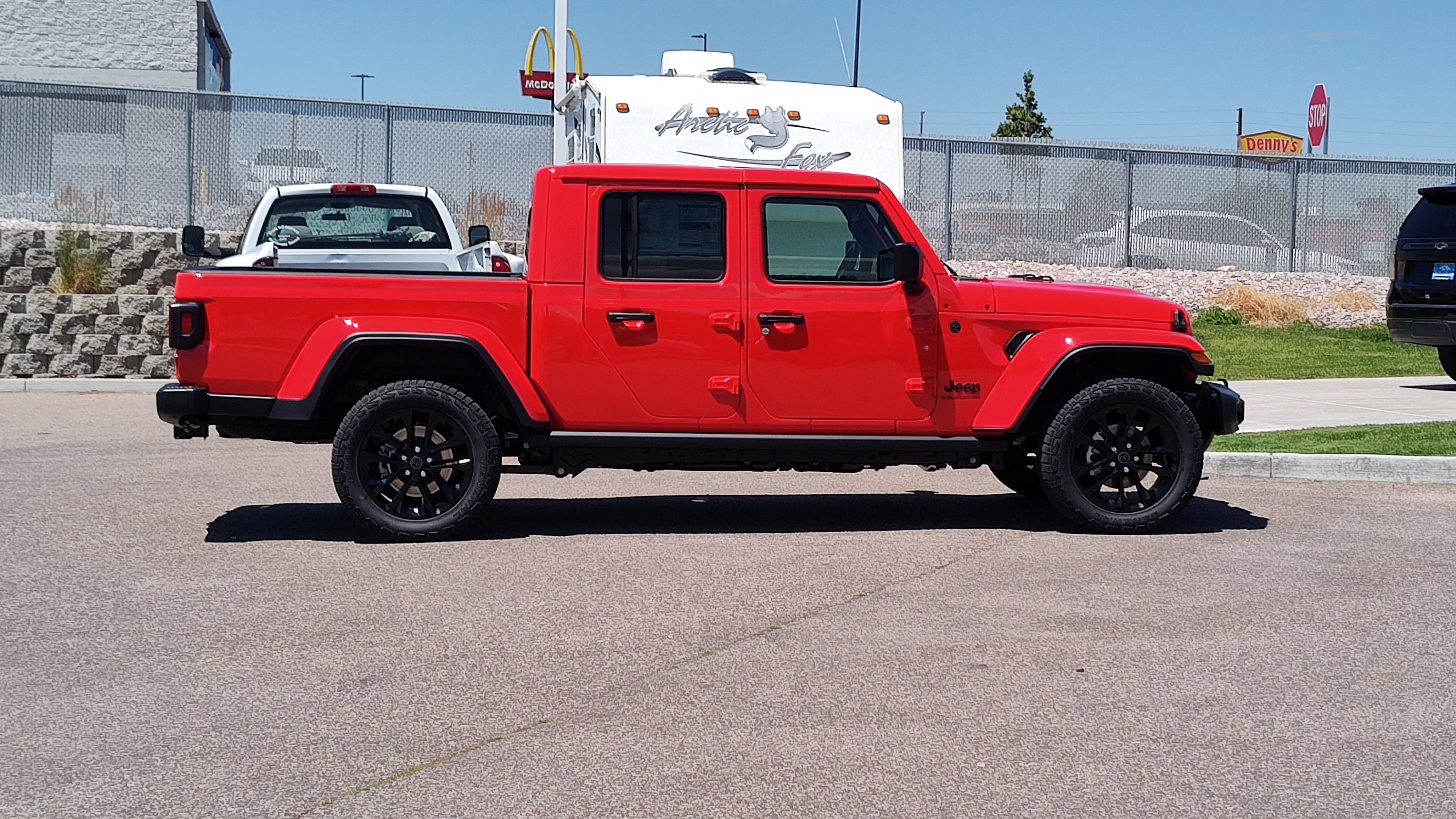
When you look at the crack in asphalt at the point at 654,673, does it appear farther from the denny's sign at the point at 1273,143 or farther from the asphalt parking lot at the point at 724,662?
the denny's sign at the point at 1273,143

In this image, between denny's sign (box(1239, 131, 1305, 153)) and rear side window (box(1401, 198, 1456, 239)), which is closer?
rear side window (box(1401, 198, 1456, 239))

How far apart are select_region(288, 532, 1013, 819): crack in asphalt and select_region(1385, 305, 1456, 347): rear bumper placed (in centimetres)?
861

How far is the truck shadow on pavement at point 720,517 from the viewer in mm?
8672

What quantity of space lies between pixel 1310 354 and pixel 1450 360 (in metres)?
2.98

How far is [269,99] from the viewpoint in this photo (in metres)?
21.3

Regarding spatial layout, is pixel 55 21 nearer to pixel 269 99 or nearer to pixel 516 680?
pixel 269 99

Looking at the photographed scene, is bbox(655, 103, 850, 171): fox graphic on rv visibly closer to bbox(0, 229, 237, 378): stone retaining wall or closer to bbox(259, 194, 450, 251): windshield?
bbox(259, 194, 450, 251): windshield

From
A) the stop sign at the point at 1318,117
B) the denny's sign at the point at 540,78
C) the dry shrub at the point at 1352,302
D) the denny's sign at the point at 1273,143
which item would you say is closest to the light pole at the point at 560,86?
the denny's sign at the point at 540,78

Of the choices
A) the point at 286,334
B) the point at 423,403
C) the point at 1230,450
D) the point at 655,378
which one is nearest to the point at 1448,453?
the point at 1230,450

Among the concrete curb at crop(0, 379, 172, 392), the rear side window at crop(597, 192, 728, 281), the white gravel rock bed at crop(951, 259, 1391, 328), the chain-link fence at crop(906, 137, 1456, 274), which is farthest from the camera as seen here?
the white gravel rock bed at crop(951, 259, 1391, 328)

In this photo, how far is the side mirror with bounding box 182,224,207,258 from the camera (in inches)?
476

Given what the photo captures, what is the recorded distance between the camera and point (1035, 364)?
850 cm

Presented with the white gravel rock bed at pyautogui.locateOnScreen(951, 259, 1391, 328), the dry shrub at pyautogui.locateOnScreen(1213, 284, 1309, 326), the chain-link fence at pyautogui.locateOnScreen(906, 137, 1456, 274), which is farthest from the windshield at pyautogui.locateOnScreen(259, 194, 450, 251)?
the dry shrub at pyautogui.locateOnScreen(1213, 284, 1309, 326)

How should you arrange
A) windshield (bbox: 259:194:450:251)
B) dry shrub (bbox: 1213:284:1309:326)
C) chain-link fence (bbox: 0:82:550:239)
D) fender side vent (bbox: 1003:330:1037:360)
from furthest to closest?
dry shrub (bbox: 1213:284:1309:326) → chain-link fence (bbox: 0:82:550:239) → windshield (bbox: 259:194:450:251) → fender side vent (bbox: 1003:330:1037:360)
